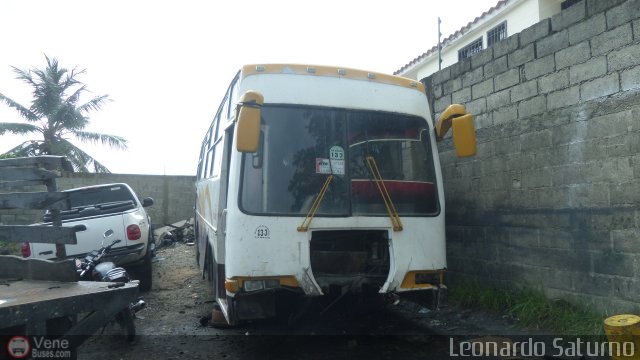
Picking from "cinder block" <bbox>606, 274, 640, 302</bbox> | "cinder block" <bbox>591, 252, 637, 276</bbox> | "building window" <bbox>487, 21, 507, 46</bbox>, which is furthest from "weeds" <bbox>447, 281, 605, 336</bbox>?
"building window" <bbox>487, 21, 507, 46</bbox>

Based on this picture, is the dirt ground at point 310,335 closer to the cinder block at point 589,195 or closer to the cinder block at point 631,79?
the cinder block at point 589,195

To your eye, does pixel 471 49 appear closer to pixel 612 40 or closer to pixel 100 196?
pixel 612 40

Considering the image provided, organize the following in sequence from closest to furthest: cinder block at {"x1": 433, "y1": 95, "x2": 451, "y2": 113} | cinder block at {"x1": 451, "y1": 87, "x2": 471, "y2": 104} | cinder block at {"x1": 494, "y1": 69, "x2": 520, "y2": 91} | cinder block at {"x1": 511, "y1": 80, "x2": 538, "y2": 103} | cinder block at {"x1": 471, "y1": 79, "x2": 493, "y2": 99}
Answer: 1. cinder block at {"x1": 511, "y1": 80, "x2": 538, "y2": 103}
2. cinder block at {"x1": 494, "y1": 69, "x2": 520, "y2": 91}
3. cinder block at {"x1": 471, "y1": 79, "x2": 493, "y2": 99}
4. cinder block at {"x1": 451, "y1": 87, "x2": 471, "y2": 104}
5. cinder block at {"x1": 433, "y1": 95, "x2": 451, "y2": 113}

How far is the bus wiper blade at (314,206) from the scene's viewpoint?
4.19 m

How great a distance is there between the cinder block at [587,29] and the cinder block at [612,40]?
6cm

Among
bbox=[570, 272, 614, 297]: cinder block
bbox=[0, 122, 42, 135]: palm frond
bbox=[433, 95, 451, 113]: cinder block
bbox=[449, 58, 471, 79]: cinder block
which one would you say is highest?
bbox=[0, 122, 42, 135]: palm frond

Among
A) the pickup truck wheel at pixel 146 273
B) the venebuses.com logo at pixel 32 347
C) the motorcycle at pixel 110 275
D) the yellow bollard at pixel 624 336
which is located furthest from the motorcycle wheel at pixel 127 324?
the yellow bollard at pixel 624 336

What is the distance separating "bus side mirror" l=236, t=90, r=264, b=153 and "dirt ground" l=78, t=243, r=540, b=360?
81.2 inches

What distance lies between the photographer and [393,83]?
482 centimetres

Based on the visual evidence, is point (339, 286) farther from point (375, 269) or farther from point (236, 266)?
point (236, 266)

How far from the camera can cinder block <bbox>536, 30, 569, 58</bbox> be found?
498cm

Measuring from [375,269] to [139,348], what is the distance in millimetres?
2654

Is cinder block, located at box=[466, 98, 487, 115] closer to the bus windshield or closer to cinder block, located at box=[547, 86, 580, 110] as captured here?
cinder block, located at box=[547, 86, 580, 110]

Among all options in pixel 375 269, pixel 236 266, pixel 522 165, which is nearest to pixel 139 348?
pixel 236 266
